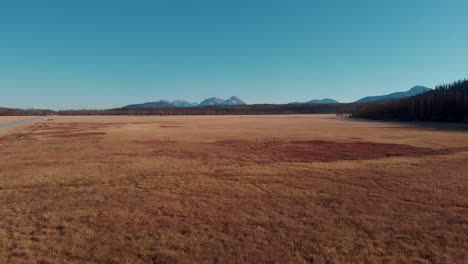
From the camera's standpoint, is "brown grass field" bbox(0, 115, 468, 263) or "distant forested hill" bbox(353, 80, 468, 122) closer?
"brown grass field" bbox(0, 115, 468, 263)

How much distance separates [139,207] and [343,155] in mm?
12605

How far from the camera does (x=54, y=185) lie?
10578mm

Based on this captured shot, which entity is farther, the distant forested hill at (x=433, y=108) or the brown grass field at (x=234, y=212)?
the distant forested hill at (x=433, y=108)

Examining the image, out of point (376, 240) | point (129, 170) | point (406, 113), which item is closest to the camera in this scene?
point (376, 240)

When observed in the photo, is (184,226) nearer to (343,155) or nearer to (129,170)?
(129,170)

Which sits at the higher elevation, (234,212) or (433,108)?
(433,108)

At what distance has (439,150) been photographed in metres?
18.8

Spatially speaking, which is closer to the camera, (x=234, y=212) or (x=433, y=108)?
(x=234, y=212)

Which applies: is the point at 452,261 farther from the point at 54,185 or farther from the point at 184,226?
the point at 54,185

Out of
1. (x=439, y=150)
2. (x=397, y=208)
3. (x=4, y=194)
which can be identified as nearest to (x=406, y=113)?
(x=439, y=150)

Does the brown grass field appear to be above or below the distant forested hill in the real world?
below

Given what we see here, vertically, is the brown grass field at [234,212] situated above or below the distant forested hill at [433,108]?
below

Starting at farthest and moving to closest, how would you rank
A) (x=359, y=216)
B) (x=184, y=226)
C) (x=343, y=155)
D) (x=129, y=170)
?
(x=343, y=155) < (x=129, y=170) < (x=359, y=216) < (x=184, y=226)

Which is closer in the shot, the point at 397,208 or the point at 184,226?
the point at 184,226
